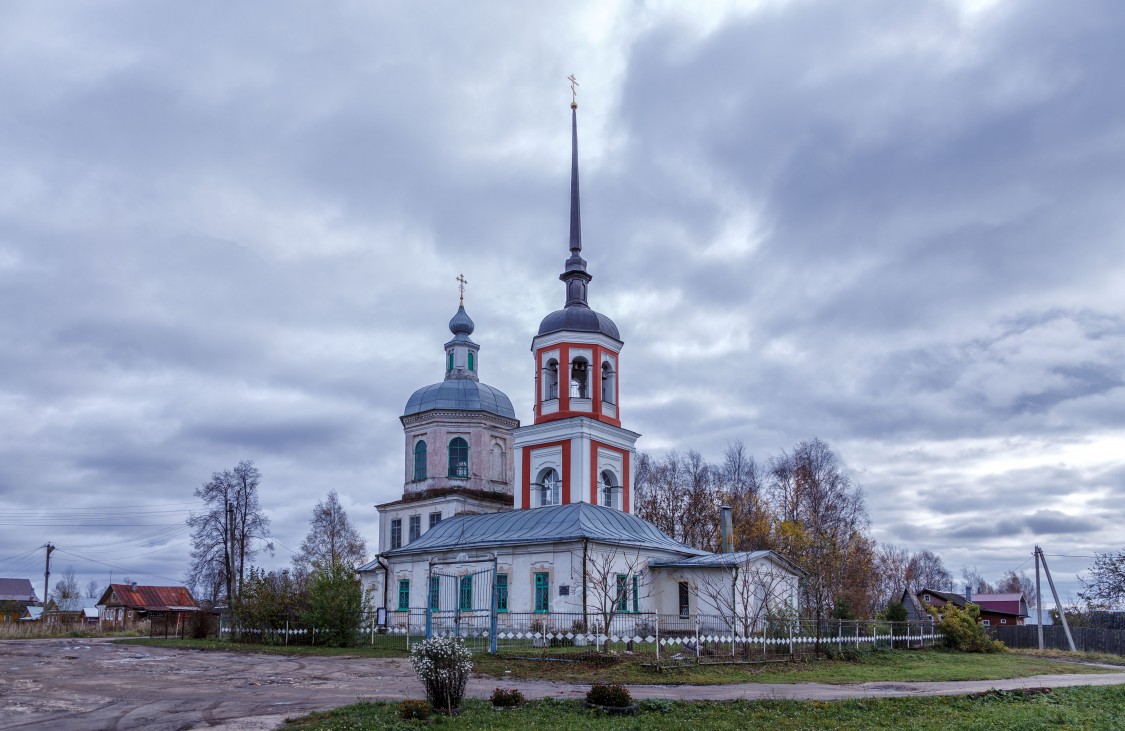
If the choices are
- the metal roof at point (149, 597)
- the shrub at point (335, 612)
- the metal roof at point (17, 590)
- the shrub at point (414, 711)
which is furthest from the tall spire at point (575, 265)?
the metal roof at point (17, 590)

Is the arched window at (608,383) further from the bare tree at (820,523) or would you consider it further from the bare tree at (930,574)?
the bare tree at (930,574)

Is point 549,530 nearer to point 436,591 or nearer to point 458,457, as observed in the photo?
point 436,591

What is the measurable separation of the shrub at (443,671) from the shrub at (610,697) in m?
1.91

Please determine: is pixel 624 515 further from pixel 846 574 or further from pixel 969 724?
pixel 969 724

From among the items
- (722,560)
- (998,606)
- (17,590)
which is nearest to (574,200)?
(722,560)

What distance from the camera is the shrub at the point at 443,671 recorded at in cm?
1266

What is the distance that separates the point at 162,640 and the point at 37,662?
13159mm

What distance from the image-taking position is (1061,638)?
37562mm

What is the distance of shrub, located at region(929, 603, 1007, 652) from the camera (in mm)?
32469

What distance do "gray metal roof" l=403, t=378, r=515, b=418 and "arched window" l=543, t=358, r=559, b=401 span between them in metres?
7.70

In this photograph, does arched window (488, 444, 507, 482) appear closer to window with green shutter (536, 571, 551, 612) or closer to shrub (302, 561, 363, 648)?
window with green shutter (536, 571, 551, 612)

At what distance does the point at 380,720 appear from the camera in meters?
11.7

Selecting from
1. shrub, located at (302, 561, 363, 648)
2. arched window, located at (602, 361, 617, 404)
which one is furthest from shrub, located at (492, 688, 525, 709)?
arched window, located at (602, 361, 617, 404)

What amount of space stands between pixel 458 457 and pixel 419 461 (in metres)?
1.97
